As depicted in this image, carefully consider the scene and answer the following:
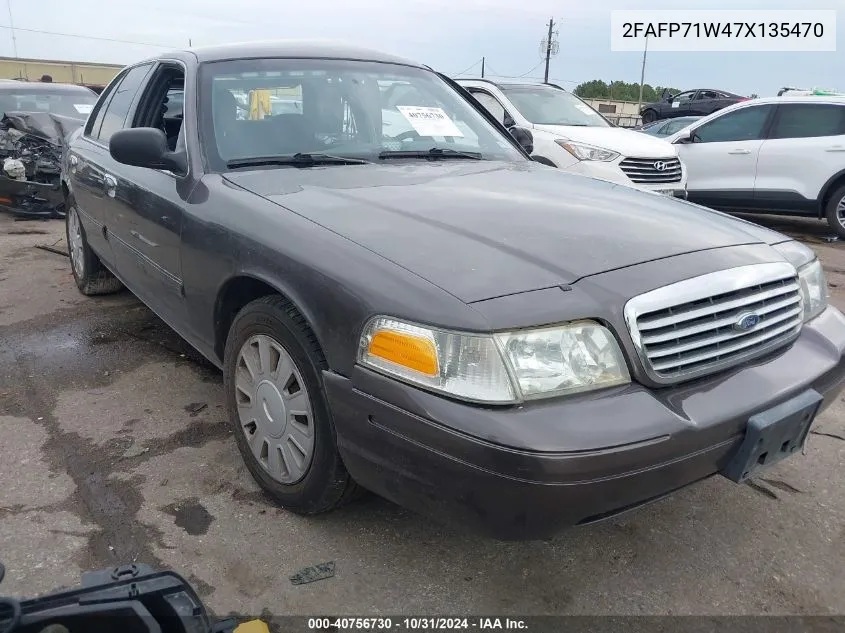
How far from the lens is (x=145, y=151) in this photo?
2.90 m

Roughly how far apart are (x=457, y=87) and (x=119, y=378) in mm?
2438

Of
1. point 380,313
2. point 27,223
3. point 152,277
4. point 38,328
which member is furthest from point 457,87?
point 27,223

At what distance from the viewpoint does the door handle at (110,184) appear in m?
3.79

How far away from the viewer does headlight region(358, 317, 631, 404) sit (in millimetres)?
1812

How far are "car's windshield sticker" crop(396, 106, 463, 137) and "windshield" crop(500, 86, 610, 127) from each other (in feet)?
15.5

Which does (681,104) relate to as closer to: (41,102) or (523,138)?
(41,102)

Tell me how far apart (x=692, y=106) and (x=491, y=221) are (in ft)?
75.9

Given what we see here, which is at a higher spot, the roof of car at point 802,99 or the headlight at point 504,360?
the roof of car at point 802,99

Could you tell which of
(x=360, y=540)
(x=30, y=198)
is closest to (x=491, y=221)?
(x=360, y=540)

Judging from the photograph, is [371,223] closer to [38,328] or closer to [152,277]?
[152,277]

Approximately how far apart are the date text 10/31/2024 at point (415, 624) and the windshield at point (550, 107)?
6.71 m

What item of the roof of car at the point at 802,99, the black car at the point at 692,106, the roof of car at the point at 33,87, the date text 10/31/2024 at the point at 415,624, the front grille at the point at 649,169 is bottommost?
the date text 10/31/2024 at the point at 415,624

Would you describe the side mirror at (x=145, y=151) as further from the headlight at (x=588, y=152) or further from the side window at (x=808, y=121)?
the side window at (x=808, y=121)

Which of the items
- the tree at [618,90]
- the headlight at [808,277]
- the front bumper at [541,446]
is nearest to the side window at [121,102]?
the front bumper at [541,446]
